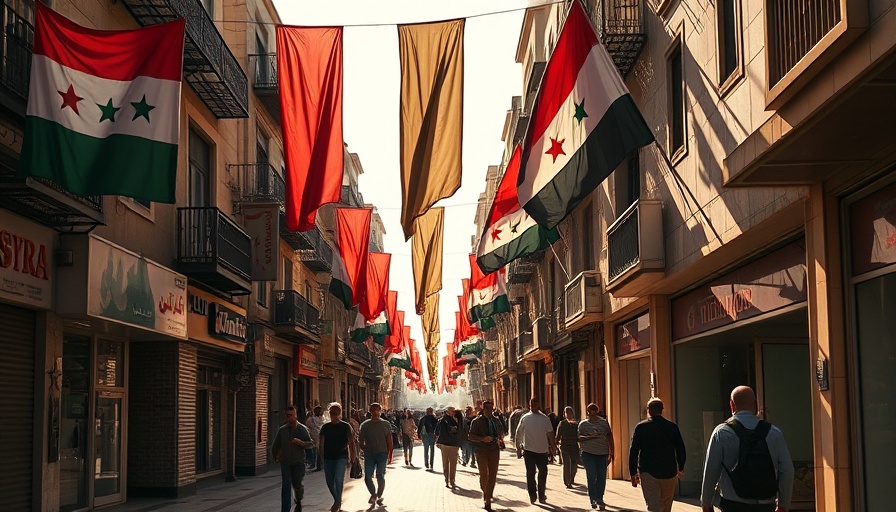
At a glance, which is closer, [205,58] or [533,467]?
[533,467]

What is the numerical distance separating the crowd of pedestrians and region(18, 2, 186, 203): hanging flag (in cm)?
476

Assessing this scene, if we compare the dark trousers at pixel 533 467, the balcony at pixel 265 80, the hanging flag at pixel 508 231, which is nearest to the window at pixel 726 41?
the hanging flag at pixel 508 231

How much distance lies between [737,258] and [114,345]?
11295mm

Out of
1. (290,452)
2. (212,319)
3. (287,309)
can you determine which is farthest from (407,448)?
(290,452)

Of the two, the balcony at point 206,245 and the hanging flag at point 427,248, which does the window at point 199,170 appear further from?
the hanging flag at point 427,248

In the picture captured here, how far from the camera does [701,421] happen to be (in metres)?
18.5

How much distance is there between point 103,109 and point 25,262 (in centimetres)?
261

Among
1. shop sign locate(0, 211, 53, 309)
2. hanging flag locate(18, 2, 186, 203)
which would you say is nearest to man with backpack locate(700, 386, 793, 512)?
hanging flag locate(18, 2, 186, 203)

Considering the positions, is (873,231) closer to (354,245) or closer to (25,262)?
(25,262)

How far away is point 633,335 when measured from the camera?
22.2 m

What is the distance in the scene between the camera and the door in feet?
51.7

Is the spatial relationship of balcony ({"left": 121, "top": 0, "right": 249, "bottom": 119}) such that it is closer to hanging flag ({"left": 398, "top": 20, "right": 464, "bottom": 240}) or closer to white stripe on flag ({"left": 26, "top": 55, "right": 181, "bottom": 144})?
hanging flag ({"left": 398, "top": 20, "right": 464, "bottom": 240})

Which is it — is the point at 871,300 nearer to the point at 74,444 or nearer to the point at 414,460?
the point at 74,444

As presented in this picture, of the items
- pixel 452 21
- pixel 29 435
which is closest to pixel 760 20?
pixel 452 21
